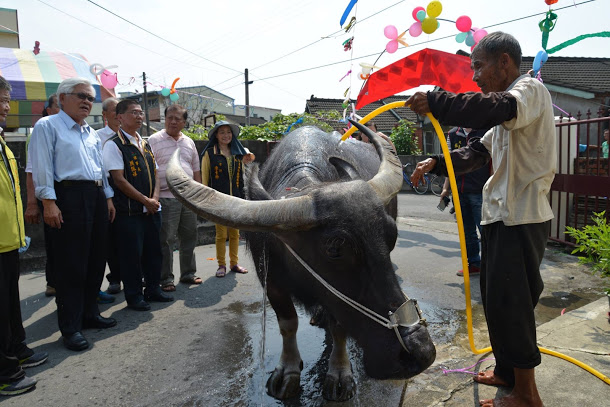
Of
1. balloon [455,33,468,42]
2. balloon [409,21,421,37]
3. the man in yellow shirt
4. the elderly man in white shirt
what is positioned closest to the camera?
the man in yellow shirt

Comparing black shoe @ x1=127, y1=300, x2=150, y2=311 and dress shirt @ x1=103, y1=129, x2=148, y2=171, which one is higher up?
dress shirt @ x1=103, y1=129, x2=148, y2=171

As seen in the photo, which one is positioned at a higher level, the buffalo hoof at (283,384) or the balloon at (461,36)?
the balloon at (461,36)

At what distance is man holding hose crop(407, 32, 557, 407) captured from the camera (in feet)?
7.27

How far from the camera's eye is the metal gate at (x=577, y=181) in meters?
5.47

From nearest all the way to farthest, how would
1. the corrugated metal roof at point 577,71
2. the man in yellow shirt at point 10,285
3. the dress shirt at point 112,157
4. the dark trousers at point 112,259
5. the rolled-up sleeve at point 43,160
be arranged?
the man in yellow shirt at point 10,285 < the rolled-up sleeve at point 43,160 < the dress shirt at point 112,157 < the dark trousers at point 112,259 < the corrugated metal roof at point 577,71

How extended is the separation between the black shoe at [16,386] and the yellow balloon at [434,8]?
24.6 ft

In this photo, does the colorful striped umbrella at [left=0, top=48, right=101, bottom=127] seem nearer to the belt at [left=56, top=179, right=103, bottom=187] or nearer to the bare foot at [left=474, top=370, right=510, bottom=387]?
the belt at [left=56, top=179, right=103, bottom=187]

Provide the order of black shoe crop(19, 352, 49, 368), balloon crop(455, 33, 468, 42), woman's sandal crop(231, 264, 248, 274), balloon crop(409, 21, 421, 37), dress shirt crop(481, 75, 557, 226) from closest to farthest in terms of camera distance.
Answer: dress shirt crop(481, 75, 557, 226) < black shoe crop(19, 352, 49, 368) < woman's sandal crop(231, 264, 248, 274) < balloon crop(455, 33, 468, 42) < balloon crop(409, 21, 421, 37)

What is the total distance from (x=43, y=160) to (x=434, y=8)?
255 inches

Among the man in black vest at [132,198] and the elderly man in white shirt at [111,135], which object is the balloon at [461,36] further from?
the elderly man in white shirt at [111,135]

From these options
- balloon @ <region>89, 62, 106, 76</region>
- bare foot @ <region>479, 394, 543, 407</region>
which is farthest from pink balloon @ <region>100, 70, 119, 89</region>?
bare foot @ <region>479, 394, 543, 407</region>

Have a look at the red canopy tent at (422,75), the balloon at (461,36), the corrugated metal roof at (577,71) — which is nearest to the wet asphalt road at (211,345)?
the red canopy tent at (422,75)

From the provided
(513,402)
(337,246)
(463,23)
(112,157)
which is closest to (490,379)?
(513,402)

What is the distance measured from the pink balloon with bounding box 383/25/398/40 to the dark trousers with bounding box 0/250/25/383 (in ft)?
23.4
